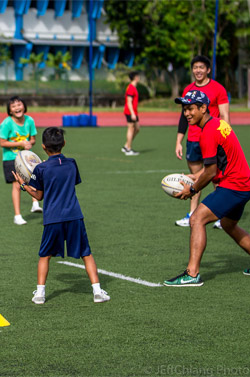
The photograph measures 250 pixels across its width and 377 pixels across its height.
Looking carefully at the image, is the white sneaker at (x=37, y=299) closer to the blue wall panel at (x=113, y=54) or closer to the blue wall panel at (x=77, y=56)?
the blue wall panel at (x=77, y=56)

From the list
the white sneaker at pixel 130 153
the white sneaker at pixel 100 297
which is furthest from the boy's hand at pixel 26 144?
the white sneaker at pixel 130 153

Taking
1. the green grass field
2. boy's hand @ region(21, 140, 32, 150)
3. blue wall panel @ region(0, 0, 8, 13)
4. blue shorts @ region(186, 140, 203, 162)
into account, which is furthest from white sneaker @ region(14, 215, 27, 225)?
blue wall panel @ region(0, 0, 8, 13)

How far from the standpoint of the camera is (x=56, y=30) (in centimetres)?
6475

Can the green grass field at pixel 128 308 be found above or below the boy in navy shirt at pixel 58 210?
below

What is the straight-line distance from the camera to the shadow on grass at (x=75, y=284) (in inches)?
293

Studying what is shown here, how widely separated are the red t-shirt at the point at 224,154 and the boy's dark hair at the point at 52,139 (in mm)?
1344

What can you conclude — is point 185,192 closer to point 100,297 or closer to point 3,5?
point 100,297

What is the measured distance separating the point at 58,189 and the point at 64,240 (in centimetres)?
46

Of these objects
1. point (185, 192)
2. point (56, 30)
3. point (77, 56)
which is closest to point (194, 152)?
point (185, 192)

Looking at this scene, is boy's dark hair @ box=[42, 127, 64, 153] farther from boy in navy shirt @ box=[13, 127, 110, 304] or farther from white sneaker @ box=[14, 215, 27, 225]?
white sneaker @ box=[14, 215, 27, 225]

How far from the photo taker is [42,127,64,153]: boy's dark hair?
22.6 feet

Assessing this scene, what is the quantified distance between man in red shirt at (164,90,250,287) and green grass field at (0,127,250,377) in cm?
43

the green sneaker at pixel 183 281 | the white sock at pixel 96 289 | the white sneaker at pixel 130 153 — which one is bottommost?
the white sneaker at pixel 130 153

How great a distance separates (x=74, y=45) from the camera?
64438 millimetres
